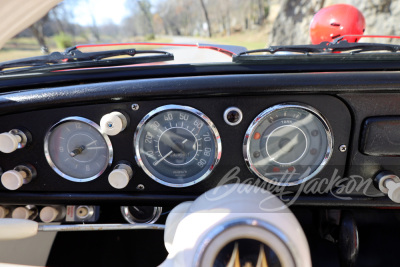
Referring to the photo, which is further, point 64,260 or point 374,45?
point 64,260

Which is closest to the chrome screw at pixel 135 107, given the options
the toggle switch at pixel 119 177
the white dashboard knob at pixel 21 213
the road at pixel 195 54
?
the toggle switch at pixel 119 177

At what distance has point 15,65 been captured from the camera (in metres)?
1.78

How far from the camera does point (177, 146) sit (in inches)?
65.6

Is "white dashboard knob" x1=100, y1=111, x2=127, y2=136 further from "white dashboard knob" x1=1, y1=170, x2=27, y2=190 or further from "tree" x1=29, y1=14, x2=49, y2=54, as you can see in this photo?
"tree" x1=29, y1=14, x2=49, y2=54

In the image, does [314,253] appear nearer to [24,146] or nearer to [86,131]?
[86,131]

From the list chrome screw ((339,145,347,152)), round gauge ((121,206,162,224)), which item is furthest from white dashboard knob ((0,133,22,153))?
chrome screw ((339,145,347,152))

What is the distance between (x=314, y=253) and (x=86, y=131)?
1.60 m

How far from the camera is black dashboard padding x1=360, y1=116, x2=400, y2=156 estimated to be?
1.56 m

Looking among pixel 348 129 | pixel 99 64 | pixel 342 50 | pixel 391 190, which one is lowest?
pixel 391 190

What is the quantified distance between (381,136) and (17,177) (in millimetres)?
1829

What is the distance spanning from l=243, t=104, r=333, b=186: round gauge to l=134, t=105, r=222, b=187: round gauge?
0.20 m

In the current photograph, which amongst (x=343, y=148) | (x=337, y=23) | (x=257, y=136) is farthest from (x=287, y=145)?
(x=337, y=23)

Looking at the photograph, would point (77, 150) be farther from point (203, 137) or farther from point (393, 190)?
point (393, 190)

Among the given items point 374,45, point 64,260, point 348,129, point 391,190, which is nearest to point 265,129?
point 348,129
